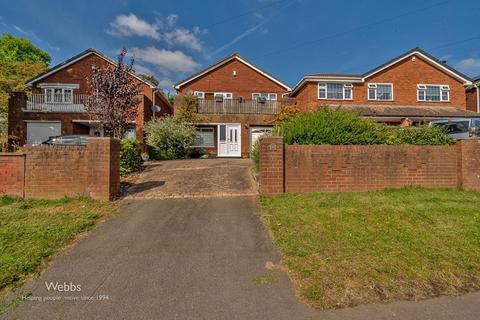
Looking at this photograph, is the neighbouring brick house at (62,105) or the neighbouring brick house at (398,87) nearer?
the neighbouring brick house at (62,105)

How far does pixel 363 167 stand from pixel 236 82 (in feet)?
60.2

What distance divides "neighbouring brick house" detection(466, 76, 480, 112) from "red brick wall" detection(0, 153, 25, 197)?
31.0 meters

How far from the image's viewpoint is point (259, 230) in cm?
493

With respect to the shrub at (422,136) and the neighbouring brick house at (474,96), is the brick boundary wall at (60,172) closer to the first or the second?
the shrub at (422,136)

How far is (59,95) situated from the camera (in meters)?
21.4

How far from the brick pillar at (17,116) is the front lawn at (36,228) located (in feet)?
54.4

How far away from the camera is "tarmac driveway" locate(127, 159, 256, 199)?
292 inches

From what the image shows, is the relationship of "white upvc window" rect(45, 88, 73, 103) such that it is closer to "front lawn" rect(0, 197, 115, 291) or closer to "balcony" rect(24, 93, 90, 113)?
"balcony" rect(24, 93, 90, 113)

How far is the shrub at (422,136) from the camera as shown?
820cm

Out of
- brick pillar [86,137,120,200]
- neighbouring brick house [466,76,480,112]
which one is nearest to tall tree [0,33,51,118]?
brick pillar [86,137,120,200]

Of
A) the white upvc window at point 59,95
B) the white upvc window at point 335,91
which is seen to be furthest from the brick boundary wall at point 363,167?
the white upvc window at point 59,95

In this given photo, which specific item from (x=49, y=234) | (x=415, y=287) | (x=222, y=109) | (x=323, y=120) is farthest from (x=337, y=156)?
(x=222, y=109)

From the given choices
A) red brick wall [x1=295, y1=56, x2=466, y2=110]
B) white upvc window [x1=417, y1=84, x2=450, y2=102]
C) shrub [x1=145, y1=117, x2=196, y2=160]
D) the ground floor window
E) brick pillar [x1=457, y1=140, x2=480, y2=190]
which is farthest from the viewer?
white upvc window [x1=417, y1=84, x2=450, y2=102]

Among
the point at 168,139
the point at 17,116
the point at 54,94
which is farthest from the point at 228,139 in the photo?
the point at 17,116
